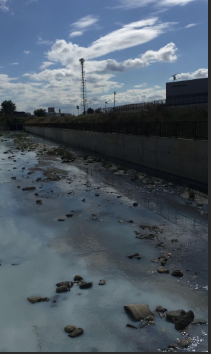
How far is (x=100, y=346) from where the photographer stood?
4395 millimetres

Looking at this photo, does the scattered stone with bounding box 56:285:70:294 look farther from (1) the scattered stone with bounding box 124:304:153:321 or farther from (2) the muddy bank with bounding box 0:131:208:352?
(1) the scattered stone with bounding box 124:304:153:321

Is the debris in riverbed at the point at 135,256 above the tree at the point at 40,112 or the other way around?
the other way around

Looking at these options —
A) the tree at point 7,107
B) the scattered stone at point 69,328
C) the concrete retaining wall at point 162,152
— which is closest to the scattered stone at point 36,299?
the scattered stone at point 69,328

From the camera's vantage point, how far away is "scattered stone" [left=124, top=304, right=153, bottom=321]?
4953 mm

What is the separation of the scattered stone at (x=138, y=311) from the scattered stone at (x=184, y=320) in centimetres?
44

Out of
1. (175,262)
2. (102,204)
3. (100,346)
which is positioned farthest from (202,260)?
(102,204)

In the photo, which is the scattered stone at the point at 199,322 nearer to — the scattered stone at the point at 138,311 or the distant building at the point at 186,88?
the scattered stone at the point at 138,311

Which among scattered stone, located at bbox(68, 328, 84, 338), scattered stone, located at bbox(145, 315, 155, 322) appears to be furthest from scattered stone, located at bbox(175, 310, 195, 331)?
scattered stone, located at bbox(68, 328, 84, 338)

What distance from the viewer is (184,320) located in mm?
4762

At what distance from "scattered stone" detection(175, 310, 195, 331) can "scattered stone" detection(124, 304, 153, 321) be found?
1.44 ft

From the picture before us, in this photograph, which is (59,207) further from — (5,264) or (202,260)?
(202,260)

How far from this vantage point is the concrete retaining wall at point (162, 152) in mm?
14391

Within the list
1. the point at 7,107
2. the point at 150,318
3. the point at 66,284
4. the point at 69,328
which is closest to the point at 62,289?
the point at 66,284

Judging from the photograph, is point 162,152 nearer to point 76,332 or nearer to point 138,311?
point 138,311
